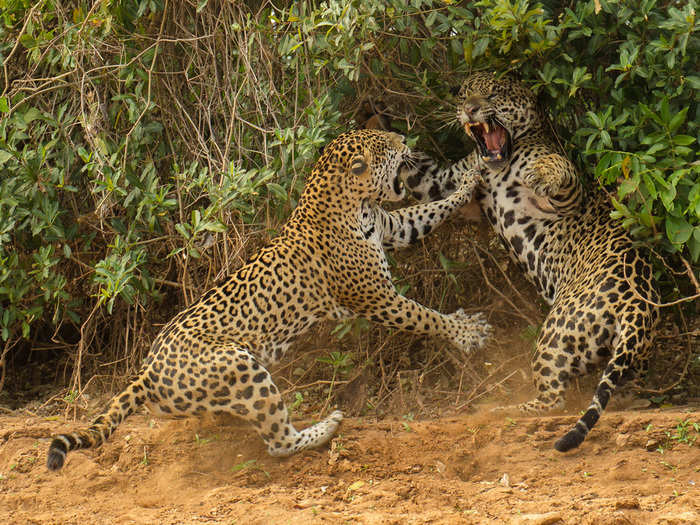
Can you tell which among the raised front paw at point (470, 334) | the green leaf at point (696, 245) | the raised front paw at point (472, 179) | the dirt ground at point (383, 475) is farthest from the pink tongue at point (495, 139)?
the dirt ground at point (383, 475)

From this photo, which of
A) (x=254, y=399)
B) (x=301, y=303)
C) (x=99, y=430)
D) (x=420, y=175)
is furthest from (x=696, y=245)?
(x=99, y=430)

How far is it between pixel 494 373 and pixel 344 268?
158cm

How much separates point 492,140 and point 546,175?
725 mm

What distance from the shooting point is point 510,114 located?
693 centimetres

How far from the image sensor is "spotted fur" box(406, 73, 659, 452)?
6.05m

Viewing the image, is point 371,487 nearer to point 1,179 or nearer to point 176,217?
point 176,217

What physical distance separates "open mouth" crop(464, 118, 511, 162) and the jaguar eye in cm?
91

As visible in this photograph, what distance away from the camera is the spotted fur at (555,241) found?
6.05 m

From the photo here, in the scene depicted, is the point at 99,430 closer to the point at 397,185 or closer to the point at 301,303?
the point at 301,303

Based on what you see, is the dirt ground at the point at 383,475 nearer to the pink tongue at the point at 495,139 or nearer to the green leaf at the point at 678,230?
the green leaf at the point at 678,230

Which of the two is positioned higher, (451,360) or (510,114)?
(510,114)

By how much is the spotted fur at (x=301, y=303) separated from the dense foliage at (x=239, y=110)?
13.2 inches

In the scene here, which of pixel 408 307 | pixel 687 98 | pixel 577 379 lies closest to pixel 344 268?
pixel 408 307

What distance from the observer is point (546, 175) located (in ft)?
21.2
